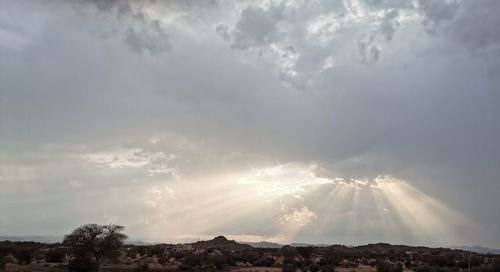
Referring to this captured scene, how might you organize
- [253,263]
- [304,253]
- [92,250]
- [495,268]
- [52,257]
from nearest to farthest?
1. [495,268]
2. [92,250]
3. [52,257]
4. [253,263]
5. [304,253]

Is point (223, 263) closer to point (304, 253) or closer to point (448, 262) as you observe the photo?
point (304, 253)

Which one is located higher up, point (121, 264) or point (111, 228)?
point (111, 228)

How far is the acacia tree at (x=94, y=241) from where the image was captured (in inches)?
2921

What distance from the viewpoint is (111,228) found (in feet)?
254

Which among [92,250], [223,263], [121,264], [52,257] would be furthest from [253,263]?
[52,257]

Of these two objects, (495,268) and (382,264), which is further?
(382,264)

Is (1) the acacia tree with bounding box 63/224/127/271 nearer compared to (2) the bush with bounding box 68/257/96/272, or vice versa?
(2) the bush with bounding box 68/257/96/272

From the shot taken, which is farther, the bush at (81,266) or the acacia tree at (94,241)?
the acacia tree at (94,241)

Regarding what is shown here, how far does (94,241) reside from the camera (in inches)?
2958

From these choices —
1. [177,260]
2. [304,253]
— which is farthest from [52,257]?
[304,253]

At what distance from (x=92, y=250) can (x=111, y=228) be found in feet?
15.1

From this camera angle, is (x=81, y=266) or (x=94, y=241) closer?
(x=81, y=266)

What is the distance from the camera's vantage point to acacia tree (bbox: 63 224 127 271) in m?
74.2

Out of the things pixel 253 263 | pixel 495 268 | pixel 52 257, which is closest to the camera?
pixel 495 268
